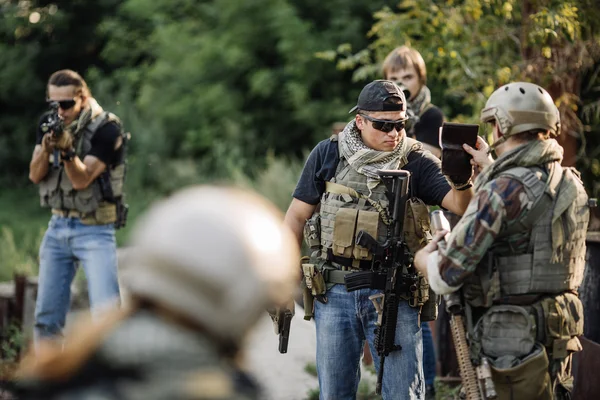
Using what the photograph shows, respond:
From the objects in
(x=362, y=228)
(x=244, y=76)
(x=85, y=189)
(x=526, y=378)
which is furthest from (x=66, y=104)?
(x=244, y=76)

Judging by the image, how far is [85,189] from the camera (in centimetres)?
672

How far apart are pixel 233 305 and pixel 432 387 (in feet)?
14.1

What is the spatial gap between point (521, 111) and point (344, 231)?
109 centimetres

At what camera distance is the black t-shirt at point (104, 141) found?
672 cm

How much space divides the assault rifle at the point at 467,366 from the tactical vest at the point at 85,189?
3232 mm

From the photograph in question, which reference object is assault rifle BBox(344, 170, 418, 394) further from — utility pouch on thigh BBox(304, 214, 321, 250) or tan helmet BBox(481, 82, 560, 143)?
tan helmet BBox(481, 82, 560, 143)

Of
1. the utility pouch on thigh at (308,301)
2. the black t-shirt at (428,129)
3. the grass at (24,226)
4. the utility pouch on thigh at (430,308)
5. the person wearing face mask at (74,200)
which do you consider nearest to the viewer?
the utility pouch on thigh at (430,308)

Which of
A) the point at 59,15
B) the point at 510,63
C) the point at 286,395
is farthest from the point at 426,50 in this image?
the point at 59,15

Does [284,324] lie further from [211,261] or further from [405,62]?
[211,261]

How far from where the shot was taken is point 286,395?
276 inches

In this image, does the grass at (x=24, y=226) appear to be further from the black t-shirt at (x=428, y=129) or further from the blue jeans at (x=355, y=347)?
the blue jeans at (x=355, y=347)

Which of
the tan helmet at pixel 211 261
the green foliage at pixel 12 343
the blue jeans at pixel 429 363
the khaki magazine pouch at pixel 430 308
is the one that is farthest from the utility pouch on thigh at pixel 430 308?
the green foliage at pixel 12 343

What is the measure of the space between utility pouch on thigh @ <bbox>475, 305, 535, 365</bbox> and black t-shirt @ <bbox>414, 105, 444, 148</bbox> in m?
2.38

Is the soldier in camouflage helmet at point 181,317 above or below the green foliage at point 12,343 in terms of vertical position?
above
